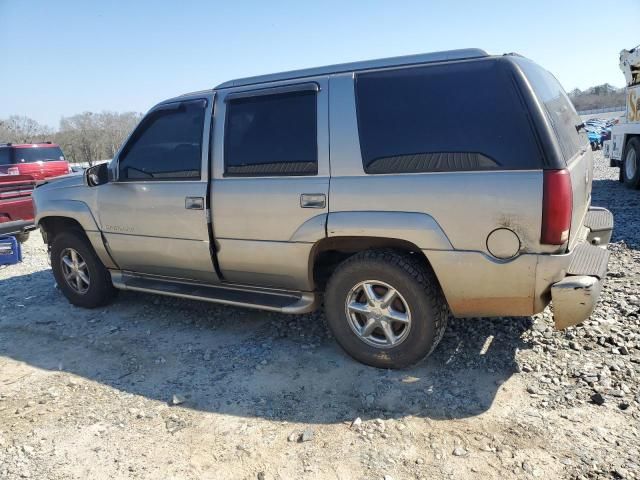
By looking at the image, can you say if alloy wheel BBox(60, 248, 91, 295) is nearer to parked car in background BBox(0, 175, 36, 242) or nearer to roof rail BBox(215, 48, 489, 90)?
roof rail BBox(215, 48, 489, 90)

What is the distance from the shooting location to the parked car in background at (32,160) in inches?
498

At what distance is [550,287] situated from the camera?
112 inches

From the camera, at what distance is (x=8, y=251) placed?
Result: 655 cm

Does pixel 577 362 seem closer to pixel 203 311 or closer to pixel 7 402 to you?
pixel 203 311

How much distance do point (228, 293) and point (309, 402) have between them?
129 centimetres

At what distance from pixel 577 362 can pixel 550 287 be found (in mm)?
864

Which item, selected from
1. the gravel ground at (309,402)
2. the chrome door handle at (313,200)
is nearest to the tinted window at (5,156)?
the gravel ground at (309,402)

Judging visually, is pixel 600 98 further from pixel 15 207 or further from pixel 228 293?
pixel 228 293

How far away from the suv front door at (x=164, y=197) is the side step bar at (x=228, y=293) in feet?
0.31

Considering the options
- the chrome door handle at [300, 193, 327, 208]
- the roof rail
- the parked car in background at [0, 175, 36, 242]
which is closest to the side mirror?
the roof rail

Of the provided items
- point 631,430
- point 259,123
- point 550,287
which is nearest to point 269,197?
point 259,123

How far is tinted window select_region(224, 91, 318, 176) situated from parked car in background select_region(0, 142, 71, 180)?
34.7 ft

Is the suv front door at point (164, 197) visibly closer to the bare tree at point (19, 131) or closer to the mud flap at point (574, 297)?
the mud flap at point (574, 297)

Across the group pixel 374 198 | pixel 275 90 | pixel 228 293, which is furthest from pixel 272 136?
pixel 228 293
